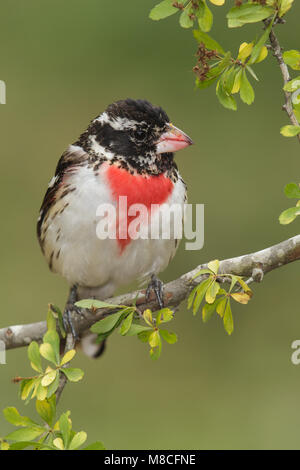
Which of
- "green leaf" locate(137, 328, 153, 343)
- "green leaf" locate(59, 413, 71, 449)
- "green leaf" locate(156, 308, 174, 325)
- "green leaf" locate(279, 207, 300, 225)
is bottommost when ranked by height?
"green leaf" locate(59, 413, 71, 449)

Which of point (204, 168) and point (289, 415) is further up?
point (204, 168)

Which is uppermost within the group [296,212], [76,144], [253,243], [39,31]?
[39,31]

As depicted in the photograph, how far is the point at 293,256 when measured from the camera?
2596mm

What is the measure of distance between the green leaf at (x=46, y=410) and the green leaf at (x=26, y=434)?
0.06 meters

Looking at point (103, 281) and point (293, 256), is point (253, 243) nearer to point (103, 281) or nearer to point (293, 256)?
point (103, 281)

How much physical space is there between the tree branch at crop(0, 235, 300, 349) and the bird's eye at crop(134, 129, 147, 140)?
0.55m

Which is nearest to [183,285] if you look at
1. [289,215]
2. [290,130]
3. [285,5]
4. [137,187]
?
[137,187]

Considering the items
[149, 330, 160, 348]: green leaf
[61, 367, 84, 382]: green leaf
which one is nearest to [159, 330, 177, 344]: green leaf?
[149, 330, 160, 348]: green leaf

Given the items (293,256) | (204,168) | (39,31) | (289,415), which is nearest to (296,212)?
(293,256)

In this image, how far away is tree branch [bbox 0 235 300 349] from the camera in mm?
2596

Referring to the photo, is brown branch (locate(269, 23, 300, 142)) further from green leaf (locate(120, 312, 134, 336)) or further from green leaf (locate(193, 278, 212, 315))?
green leaf (locate(120, 312, 134, 336))

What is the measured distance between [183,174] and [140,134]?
2649 mm

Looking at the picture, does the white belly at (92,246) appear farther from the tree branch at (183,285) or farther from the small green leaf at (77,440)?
the small green leaf at (77,440)

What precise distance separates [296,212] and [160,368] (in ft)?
11.2
